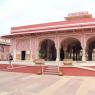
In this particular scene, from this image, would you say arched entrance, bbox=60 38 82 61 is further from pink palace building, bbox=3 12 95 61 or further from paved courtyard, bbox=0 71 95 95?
paved courtyard, bbox=0 71 95 95

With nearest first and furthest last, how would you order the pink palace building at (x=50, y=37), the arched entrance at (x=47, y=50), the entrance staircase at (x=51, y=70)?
the entrance staircase at (x=51, y=70)
the pink palace building at (x=50, y=37)
the arched entrance at (x=47, y=50)

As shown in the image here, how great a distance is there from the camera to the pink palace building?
21.8m

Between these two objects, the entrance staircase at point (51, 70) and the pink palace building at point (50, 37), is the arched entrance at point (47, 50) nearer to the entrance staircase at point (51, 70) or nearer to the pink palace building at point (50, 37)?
the pink palace building at point (50, 37)

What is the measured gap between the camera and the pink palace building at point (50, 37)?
21.8 metres

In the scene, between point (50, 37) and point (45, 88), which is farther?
point (50, 37)

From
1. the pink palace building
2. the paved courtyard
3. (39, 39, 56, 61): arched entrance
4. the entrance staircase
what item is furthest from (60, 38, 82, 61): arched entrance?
the paved courtyard

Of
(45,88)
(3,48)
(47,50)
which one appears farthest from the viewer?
(3,48)

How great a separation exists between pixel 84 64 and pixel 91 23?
496 centimetres

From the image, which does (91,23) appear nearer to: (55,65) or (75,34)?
(75,34)

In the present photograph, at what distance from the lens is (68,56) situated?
93.8 feet

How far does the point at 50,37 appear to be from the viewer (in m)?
23.6

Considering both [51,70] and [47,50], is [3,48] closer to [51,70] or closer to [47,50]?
[47,50]

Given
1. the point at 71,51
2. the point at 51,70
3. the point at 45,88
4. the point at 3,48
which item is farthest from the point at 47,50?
the point at 3,48

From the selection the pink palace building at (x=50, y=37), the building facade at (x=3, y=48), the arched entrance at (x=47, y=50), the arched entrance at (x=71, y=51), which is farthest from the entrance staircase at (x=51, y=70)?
the building facade at (x=3, y=48)
